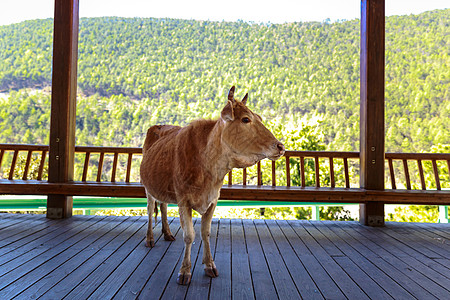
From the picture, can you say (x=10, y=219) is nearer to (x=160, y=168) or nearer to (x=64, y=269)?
(x=64, y=269)

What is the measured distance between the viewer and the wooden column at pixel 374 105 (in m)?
5.07

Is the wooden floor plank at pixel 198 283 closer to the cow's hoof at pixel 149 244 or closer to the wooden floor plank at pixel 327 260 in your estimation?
the cow's hoof at pixel 149 244

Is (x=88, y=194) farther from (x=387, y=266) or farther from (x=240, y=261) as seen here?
(x=387, y=266)

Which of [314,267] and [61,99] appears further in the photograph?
[61,99]

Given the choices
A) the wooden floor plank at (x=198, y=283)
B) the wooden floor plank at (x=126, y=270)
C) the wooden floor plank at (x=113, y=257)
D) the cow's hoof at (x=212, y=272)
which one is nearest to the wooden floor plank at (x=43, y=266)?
the wooden floor plank at (x=113, y=257)

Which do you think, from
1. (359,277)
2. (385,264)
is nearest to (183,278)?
(359,277)

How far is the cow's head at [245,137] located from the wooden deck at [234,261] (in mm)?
894

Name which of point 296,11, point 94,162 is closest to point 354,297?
point 94,162

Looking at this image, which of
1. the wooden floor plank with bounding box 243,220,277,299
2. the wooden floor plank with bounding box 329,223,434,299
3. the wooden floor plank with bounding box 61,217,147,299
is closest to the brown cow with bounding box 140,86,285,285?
the wooden floor plank with bounding box 243,220,277,299

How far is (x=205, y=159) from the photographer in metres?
2.78

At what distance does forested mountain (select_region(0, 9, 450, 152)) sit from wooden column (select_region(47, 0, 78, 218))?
13004mm

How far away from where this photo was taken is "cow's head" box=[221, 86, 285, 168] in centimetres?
250

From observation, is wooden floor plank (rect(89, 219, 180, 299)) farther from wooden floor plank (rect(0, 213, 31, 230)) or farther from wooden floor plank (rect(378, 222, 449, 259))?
wooden floor plank (rect(378, 222, 449, 259))

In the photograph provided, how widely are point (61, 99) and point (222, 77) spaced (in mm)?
15019
